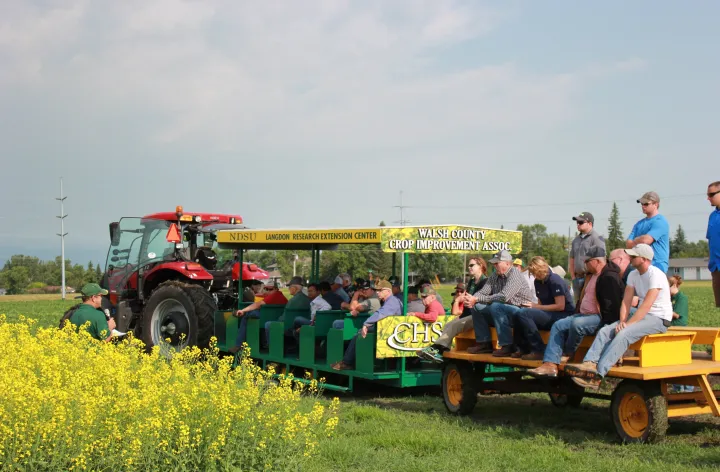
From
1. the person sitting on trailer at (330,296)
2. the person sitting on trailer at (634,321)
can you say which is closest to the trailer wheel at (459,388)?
the person sitting on trailer at (634,321)

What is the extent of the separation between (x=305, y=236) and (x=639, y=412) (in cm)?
538

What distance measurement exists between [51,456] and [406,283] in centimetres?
545

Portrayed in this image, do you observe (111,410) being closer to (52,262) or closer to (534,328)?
(534,328)

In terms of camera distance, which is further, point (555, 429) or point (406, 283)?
point (406, 283)

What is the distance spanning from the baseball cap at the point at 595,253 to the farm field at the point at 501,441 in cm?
178

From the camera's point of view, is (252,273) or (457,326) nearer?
(457,326)

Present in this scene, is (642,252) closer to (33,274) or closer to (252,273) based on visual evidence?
(252,273)

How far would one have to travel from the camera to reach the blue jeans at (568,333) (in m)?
8.19

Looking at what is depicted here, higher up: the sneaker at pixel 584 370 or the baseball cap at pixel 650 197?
the baseball cap at pixel 650 197

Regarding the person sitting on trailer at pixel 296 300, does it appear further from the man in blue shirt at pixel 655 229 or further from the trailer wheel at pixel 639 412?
the trailer wheel at pixel 639 412

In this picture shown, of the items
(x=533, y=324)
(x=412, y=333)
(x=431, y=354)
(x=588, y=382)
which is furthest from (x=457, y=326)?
(x=588, y=382)

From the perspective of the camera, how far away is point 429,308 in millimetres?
10711

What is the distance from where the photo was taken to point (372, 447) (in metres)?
7.57

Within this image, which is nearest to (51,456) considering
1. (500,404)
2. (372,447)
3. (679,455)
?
(372,447)
